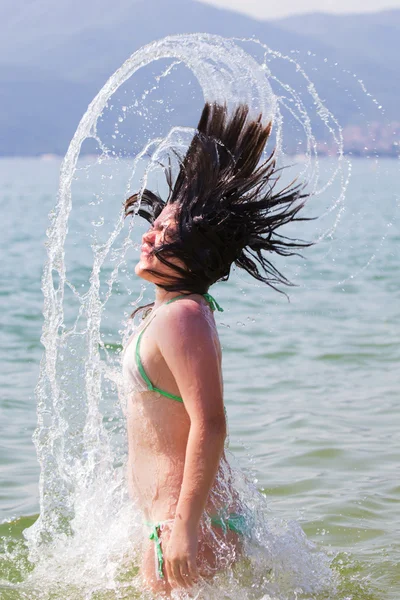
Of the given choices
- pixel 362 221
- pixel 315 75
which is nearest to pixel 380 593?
pixel 362 221

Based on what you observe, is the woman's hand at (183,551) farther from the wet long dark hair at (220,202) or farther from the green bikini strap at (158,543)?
the wet long dark hair at (220,202)

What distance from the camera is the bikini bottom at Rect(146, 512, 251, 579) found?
2.74 metres

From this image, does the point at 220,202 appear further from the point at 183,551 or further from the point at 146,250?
the point at 183,551

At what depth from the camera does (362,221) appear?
28969 millimetres

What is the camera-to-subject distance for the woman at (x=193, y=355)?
2.61 meters

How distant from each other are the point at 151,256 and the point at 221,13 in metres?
187

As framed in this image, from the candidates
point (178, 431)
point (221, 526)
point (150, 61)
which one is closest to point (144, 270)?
point (178, 431)

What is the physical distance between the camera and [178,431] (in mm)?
2773

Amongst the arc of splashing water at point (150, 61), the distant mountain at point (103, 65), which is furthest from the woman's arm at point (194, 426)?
the distant mountain at point (103, 65)

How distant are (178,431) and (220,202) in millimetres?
711

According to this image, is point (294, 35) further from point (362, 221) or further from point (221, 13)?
point (362, 221)

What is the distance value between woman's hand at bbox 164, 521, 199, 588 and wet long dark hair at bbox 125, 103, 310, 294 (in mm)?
723

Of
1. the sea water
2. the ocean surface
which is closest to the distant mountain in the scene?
the ocean surface

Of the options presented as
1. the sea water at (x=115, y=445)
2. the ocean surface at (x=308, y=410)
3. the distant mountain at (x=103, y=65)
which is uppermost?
the distant mountain at (x=103, y=65)
